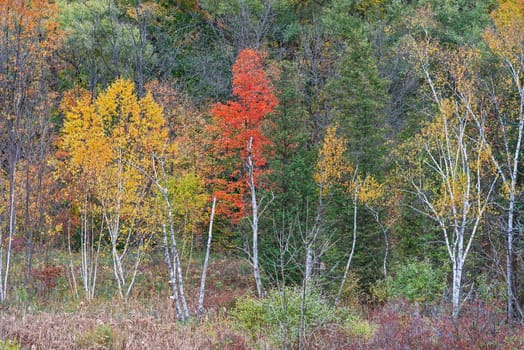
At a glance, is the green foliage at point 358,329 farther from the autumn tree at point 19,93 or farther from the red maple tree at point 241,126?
the red maple tree at point 241,126

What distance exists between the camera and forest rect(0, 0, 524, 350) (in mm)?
12375

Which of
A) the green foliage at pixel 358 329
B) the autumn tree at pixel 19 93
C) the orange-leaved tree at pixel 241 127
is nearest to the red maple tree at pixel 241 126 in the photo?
the orange-leaved tree at pixel 241 127

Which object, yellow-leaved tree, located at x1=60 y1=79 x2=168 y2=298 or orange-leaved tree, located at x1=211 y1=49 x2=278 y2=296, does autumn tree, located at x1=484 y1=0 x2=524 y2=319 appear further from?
yellow-leaved tree, located at x1=60 y1=79 x2=168 y2=298

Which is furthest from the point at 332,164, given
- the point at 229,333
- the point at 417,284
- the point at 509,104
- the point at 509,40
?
the point at 229,333

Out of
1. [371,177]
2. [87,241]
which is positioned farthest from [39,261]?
[371,177]

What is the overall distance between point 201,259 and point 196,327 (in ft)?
50.4

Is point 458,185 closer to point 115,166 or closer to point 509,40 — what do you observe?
point 509,40

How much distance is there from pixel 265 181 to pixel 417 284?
7123 millimetres

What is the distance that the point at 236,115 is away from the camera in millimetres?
26812

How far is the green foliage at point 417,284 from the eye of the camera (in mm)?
18578

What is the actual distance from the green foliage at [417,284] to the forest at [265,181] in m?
0.07

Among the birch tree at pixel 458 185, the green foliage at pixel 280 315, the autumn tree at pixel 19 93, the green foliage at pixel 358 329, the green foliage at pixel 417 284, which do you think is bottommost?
the green foliage at pixel 417 284

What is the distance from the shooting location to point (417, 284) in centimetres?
1866

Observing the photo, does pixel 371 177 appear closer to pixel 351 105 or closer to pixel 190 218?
pixel 351 105
